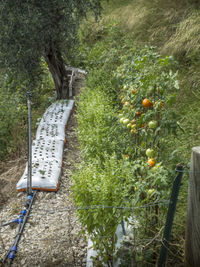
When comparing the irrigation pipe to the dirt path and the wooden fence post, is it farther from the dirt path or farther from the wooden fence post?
the wooden fence post

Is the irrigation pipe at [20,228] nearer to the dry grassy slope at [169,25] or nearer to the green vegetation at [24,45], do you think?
the green vegetation at [24,45]

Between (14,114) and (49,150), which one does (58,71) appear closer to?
(14,114)

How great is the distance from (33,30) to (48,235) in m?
3.53

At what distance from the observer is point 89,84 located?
19.6ft

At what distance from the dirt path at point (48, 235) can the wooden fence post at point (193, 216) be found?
3.17ft

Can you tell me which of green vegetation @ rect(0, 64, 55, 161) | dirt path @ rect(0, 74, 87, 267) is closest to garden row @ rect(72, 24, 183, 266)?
dirt path @ rect(0, 74, 87, 267)

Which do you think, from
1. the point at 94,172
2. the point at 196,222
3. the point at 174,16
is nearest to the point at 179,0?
the point at 174,16

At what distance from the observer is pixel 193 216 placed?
4.51ft

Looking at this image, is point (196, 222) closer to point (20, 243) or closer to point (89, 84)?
point (20, 243)

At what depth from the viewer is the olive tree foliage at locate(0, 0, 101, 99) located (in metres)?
4.43

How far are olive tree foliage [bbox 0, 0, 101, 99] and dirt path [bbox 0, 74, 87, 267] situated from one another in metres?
2.79

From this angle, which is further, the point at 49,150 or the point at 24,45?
the point at 24,45

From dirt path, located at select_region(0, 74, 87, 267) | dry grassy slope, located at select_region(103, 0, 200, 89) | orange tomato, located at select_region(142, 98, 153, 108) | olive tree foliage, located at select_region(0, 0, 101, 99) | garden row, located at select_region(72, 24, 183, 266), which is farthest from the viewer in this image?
olive tree foliage, located at select_region(0, 0, 101, 99)

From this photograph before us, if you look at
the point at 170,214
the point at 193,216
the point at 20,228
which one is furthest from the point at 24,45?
the point at 193,216
